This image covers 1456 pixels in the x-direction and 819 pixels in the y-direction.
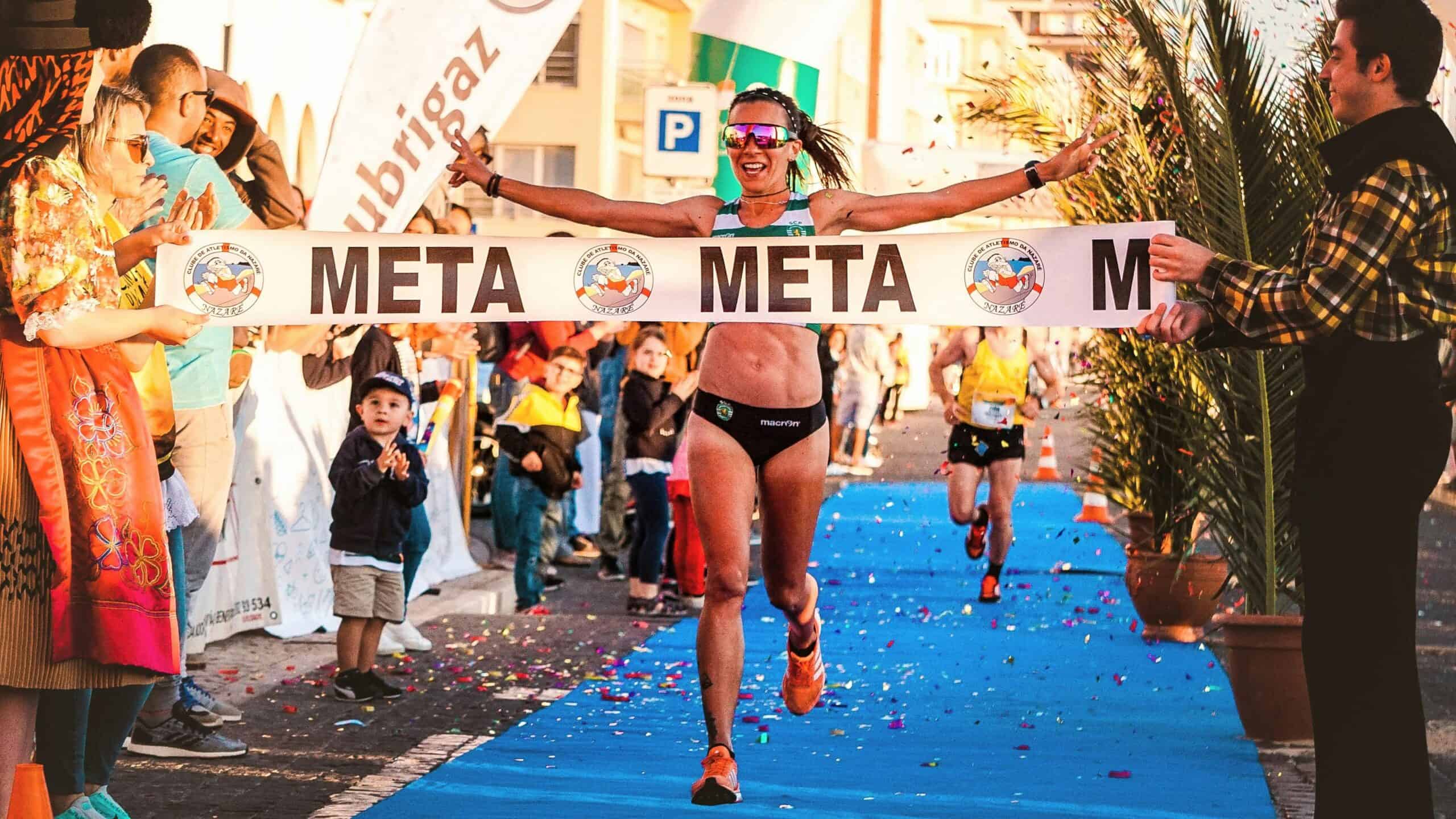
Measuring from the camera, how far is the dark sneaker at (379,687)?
9.41 m

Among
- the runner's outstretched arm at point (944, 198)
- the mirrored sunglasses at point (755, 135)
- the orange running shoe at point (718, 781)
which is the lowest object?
the orange running shoe at point (718, 781)

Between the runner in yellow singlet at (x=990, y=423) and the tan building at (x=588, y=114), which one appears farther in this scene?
the tan building at (x=588, y=114)

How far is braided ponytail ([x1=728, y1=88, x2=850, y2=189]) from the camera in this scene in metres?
6.83

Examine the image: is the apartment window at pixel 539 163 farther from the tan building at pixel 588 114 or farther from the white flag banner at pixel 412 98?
the white flag banner at pixel 412 98

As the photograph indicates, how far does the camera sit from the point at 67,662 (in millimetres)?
5488

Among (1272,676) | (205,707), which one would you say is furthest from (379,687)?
(1272,676)

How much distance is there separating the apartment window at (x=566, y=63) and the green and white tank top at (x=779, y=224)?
45514mm

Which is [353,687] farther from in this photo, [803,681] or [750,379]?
[750,379]

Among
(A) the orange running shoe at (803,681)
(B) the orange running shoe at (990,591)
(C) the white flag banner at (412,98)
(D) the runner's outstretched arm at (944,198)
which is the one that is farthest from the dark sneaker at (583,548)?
(D) the runner's outstretched arm at (944,198)

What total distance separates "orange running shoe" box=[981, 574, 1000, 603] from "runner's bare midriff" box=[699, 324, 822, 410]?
7.44 metres

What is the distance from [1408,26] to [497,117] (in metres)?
4.84

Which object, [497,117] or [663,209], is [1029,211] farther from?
[663,209]

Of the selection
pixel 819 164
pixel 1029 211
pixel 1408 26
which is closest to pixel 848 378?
pixel 1029 211

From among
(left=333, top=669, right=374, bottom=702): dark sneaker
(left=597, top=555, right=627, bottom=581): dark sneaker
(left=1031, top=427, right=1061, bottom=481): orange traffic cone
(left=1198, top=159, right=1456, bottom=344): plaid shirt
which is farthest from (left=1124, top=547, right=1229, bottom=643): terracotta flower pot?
(left=1031, top=427, right=1061, bottom=481): orange traffic cone
